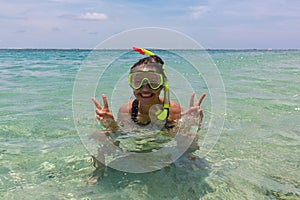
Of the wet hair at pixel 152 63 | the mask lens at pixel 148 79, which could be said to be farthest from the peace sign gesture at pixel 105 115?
the wet hair at pixel 152 63

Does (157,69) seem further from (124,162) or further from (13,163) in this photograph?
(13,163)

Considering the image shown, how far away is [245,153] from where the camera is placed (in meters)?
3.62

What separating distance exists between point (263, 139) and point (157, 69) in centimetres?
183

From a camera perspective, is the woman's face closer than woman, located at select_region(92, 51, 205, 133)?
No

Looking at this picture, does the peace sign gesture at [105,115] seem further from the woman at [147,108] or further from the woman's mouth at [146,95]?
the woman's mouth at [146,95]

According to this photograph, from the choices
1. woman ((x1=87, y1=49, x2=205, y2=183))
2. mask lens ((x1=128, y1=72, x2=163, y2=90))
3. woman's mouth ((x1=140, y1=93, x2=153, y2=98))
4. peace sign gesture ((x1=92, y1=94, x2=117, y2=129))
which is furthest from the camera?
woman's mouth ((x1=140, y1=93, x2=153, y2=98))

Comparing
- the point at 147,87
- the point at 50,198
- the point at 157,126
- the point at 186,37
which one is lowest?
the point at 50,198

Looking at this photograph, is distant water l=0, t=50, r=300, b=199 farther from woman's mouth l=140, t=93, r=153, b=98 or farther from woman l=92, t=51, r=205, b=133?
woman's mouth l=140, t=93, r=153, b=98

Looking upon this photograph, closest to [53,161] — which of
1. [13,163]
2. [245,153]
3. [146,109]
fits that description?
[13,163]

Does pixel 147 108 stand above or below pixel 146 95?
below

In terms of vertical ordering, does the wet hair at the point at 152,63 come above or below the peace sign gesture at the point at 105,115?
above

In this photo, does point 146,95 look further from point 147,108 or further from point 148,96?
point 147,108

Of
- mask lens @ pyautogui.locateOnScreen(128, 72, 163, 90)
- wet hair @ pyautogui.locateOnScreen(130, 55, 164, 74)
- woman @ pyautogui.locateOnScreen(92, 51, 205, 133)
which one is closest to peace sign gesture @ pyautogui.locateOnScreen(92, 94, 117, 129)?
woman @ pyautogui.locateOnScreen(92, 51, 205, 133)

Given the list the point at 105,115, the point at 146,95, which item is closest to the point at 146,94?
the point at 146,95
